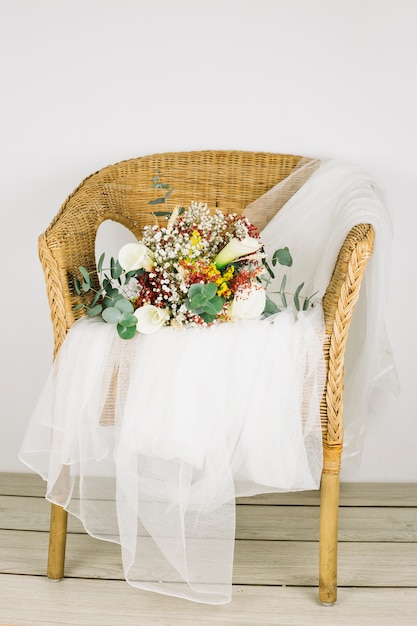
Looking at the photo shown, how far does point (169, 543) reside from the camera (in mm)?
1451

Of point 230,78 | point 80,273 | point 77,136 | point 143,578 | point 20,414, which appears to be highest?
point 230,78

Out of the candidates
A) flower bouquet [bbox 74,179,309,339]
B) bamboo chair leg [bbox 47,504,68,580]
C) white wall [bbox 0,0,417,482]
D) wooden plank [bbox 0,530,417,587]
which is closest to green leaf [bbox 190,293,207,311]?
flower bouquet [bbox 74,179,309,339]

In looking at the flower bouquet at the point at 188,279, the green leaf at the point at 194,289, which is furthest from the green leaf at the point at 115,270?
the green leaf at the point at 194,289

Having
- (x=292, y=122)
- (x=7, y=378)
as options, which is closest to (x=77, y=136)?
(x=292, y=122)

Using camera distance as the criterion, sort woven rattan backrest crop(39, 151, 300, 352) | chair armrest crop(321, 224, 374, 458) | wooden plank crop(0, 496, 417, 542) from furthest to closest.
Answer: woven rattan backrest crop(39, 151, 300, 352), wooden plank crop(0, 496, 417, 542), chair armrest crop(321, 224, 374, 458)

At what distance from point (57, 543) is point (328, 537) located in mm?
598

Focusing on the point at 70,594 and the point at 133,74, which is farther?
the point at 133,74

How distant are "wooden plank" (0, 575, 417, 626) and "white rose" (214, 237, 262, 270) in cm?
73

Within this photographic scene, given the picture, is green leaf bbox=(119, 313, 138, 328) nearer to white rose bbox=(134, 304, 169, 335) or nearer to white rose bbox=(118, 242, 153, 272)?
white rose bbox=(134, 304, 169, 335)


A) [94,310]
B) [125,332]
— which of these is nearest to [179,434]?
[125,332]

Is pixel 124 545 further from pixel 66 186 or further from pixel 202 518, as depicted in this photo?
pixel 66 186

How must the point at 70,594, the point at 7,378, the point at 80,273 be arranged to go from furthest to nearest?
the point at 7,378, the point at 80,273, the point at 70,594

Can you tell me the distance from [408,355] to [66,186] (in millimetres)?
1135

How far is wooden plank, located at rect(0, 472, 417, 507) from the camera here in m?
2.02
